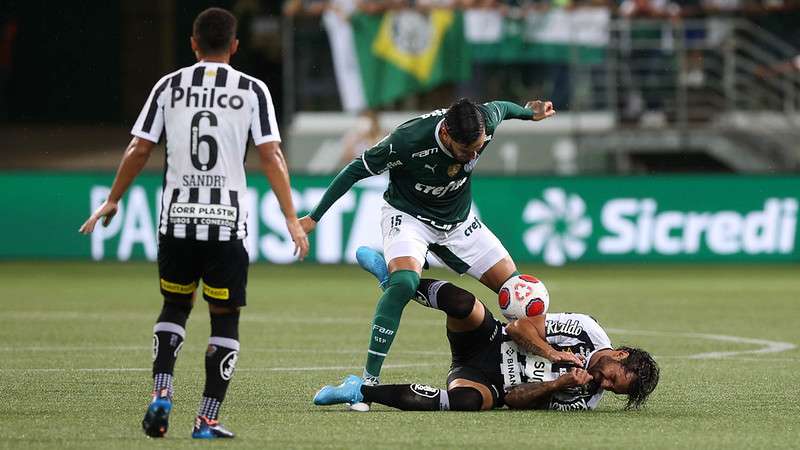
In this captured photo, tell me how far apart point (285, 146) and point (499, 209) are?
18.9 ft

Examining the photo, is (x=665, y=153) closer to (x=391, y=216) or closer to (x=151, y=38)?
(x=151, y=38)

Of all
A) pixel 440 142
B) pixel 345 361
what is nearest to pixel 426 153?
pixel 440 142

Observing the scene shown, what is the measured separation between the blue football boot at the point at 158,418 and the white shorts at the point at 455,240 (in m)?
2.46

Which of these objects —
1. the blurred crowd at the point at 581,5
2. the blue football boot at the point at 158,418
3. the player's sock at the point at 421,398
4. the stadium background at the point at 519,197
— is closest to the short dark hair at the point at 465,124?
the player's sock at the point at 421,398

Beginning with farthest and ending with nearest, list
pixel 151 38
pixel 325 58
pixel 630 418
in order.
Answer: pixel 151 38, pixel 325 58, pixel 630 418

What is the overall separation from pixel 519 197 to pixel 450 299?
12967 millimetres

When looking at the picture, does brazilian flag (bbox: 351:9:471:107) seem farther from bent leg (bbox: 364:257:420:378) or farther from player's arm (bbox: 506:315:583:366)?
player's arm (bbox: 506:315:583:366)

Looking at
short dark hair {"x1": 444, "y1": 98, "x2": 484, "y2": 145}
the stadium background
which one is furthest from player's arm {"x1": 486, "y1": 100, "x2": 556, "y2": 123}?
the stadium background

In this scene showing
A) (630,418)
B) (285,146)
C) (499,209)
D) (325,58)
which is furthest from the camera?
(285,146)

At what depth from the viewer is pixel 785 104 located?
25250 mm

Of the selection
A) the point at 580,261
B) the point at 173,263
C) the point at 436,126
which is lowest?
the point at 580,261

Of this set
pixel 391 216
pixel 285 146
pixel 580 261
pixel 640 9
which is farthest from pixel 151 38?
pixel 391 216

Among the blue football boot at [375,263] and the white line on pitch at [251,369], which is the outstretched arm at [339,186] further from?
the white line on pitch at [251,369]

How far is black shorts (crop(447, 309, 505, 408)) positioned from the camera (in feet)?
28.9
